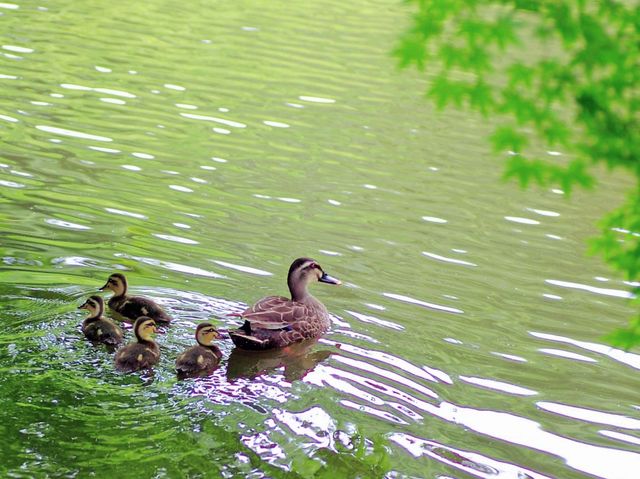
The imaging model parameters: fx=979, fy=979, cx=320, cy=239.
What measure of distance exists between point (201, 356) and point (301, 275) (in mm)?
1785

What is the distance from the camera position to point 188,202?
11.9 m

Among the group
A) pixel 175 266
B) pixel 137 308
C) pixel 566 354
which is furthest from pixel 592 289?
pixel 137 308

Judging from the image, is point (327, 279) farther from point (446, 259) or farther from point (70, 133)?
point (70, 133)

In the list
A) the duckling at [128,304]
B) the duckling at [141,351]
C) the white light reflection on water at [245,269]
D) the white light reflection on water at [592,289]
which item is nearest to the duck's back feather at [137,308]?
the duckling at [128,304]

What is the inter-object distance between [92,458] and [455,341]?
3800 millimetres

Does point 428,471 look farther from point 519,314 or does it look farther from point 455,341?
point 519,314

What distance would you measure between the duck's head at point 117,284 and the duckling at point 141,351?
40.9 inches

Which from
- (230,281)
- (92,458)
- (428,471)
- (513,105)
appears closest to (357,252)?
(230,281)

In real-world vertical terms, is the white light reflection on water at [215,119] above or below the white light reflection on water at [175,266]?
above

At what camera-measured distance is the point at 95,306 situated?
26.9 feet

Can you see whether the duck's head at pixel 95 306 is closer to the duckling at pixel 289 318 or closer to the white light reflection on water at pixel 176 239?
the duckling at pixel 289 318

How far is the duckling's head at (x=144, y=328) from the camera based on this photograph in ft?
25.3

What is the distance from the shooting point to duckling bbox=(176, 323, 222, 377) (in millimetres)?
7691

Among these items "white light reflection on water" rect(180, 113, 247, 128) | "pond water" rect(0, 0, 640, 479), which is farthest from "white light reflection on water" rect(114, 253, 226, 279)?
"white light reflection on water" rect(180, 113, 247, 128)
